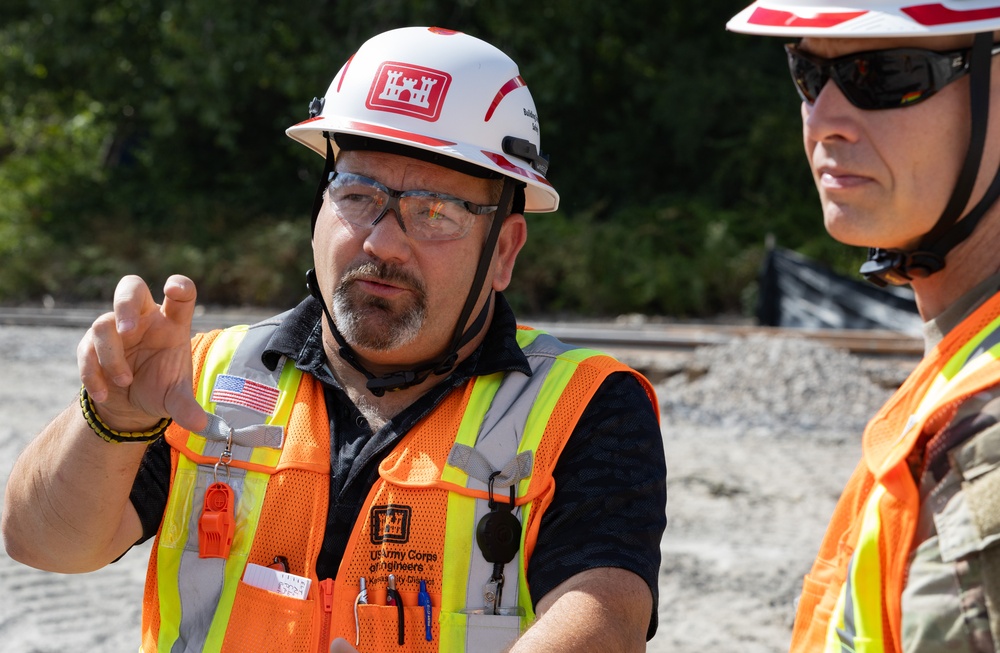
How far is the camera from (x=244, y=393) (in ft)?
9.07

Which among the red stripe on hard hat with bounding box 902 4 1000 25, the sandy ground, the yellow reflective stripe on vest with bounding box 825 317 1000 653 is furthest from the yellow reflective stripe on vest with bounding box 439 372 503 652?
the sandy ground

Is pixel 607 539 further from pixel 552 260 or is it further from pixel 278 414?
pixel 552 260

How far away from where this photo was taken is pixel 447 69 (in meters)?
2.92

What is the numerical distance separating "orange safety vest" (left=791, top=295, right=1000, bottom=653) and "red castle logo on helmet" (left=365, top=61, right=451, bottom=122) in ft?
4.88

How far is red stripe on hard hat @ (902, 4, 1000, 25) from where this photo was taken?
1.76 metres

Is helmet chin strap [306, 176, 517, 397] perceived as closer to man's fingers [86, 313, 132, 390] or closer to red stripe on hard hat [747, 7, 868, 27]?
man's fingers [86, 313, 132, 390]

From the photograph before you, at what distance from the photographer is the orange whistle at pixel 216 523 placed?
2574 mm

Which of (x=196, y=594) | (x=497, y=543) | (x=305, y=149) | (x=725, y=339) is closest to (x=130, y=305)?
(x=196, y=594)

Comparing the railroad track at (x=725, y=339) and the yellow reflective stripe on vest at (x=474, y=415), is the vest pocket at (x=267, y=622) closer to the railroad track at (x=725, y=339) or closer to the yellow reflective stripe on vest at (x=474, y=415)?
the yellow reflective stripe on vest at (x=474, y=415)

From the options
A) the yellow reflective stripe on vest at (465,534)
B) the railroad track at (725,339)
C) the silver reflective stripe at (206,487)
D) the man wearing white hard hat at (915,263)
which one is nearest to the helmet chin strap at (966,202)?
the man wearing white hard hat at (915,263)

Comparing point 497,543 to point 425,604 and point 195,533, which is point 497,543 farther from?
point 195,533

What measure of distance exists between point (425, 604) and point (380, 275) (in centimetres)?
86

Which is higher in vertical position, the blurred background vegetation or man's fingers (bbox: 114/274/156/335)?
man's fingers (bbox: 114/274/156/335)

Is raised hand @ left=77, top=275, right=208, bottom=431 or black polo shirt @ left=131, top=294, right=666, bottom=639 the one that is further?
black polo shirt @ left=131, top=294, right=666, bottom=639
